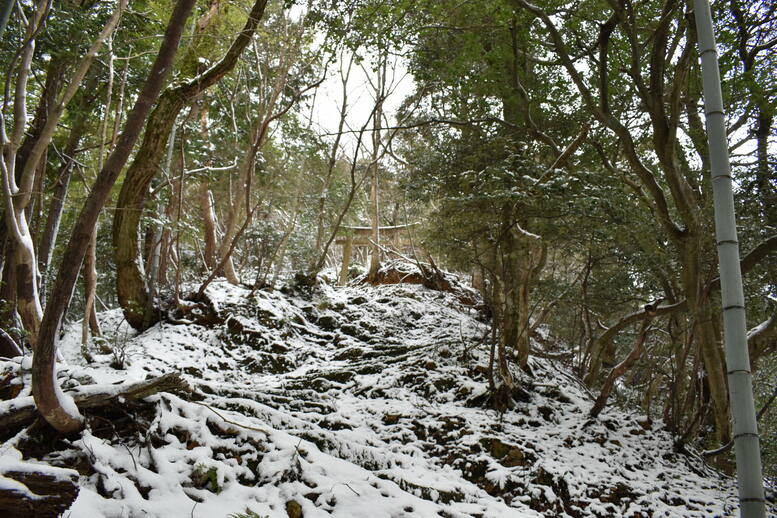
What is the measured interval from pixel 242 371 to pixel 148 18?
468 centimetres

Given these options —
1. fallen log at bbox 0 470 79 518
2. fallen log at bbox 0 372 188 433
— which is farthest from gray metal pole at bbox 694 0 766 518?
fallen log at bbox 0 372 188 433

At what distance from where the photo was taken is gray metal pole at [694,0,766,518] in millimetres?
2000

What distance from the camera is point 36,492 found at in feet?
6.69

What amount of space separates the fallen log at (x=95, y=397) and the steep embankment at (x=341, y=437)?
0.10 m

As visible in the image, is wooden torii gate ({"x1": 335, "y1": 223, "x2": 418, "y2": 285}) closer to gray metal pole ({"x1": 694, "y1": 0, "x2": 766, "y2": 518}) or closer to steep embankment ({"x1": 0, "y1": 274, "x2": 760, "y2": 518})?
steep embankment ({"x1": 0, "y1": 274, "x2": 760, "y2": 518})

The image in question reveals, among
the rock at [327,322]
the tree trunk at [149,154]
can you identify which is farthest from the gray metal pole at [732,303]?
the rock at [327,322]

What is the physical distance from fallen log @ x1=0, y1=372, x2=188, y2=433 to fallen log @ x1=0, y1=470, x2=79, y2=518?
1.46ft

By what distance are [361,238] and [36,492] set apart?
42.4ft

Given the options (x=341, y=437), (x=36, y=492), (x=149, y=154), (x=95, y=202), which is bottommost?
(x=341, y=437)

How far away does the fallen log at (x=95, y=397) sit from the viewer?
241 centimetres

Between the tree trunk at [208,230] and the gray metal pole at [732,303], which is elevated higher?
the tree trunk at [208,230]

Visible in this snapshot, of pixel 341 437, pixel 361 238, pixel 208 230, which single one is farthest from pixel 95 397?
pixel 361 238

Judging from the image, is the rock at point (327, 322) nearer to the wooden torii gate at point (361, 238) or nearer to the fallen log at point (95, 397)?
the wooden torii gate at point (361, 238)

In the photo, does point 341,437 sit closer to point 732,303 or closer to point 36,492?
point 36,492
